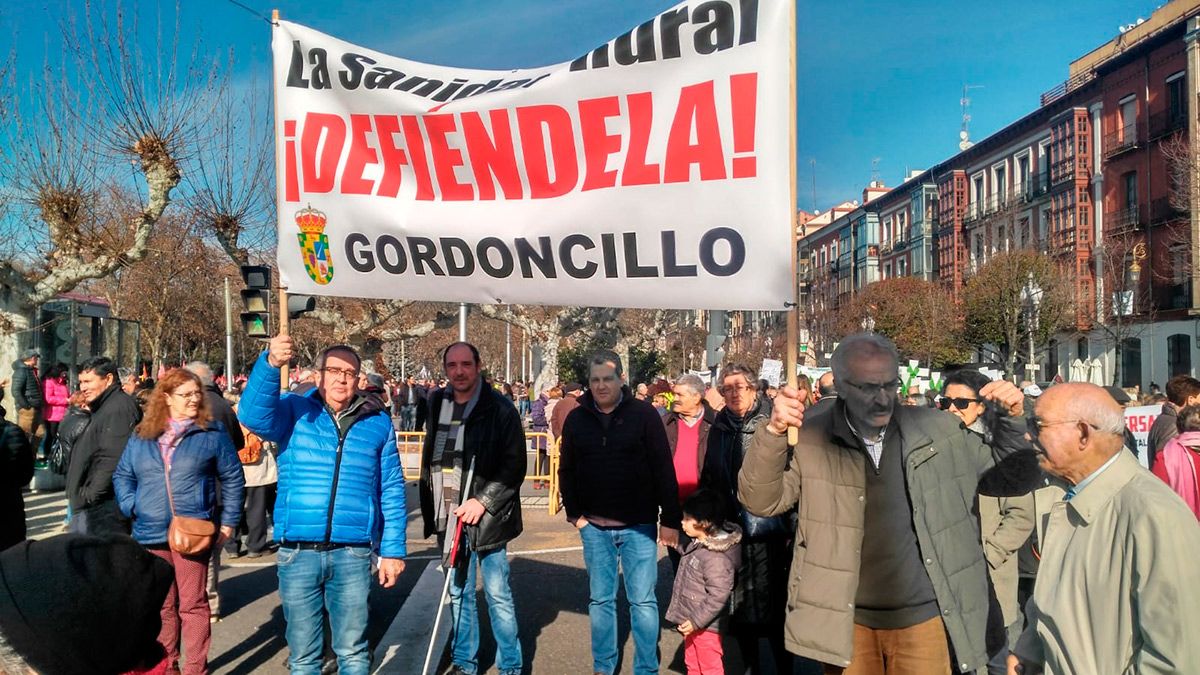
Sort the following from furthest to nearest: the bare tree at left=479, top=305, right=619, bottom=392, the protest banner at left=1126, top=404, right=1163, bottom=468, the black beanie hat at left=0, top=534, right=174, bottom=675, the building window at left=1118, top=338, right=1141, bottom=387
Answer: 1. the building window at left=1118, top=338, right=1141, bottom=387
2. the bare tree at left=479, top=305, right=619, bottom=392
3. the protest banner at left=1126, top=404, right=1163, bottom=468
4. the black beanie hat at left=0, top=534, right=174, bottom=675

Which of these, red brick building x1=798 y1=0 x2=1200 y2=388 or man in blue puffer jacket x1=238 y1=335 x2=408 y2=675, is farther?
red brick building x1=798 y1=0 x2=1200 y2=388

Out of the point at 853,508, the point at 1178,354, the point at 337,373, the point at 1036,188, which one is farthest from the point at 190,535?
the point at 1036,188

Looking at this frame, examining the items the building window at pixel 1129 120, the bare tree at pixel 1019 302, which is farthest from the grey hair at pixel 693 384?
the building window at pixel 1129 120

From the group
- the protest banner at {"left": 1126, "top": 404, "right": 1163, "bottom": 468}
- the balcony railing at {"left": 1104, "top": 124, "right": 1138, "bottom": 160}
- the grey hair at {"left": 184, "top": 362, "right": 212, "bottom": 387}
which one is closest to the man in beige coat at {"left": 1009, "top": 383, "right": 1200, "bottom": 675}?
the grey hair at {"left": 184, "top": 362, "right": 212, "bottom": 387}

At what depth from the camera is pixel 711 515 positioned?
4.92m

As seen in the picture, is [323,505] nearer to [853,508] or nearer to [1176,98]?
[853,508]

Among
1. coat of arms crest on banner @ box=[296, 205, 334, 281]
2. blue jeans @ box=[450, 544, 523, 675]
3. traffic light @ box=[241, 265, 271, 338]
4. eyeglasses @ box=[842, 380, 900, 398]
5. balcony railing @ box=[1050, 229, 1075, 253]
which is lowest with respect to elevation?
blue jeans @ box=[450, 544, 523, 675]

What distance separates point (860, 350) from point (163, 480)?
12.1ft

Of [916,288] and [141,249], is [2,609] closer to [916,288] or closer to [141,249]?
[141,249]

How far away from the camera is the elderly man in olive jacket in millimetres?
3396

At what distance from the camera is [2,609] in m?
1.54

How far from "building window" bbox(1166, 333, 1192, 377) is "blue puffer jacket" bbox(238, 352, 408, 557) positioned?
37.0 meters

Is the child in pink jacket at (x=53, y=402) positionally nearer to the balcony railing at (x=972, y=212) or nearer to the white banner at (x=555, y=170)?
the white banner at (x=555, y=170)

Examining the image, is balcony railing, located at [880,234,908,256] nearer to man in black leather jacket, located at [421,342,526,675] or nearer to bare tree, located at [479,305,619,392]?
bare tree, located at [479,305,619,392]
